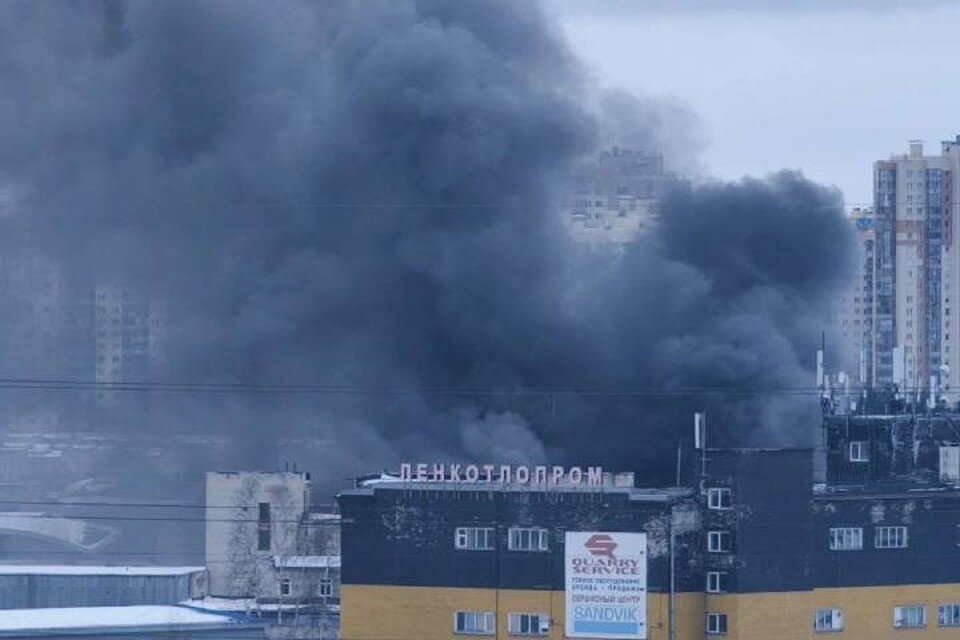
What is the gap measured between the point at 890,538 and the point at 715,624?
2.02 metres

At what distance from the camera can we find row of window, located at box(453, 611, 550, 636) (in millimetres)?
20188

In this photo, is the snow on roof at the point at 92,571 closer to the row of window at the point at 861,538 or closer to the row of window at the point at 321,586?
the row of window at the point at 321,586

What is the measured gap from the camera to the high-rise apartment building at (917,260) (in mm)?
45156

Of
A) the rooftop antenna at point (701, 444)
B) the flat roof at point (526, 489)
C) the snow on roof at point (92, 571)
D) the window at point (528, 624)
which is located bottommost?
the window at point (528, 624)

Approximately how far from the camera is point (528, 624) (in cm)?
2020

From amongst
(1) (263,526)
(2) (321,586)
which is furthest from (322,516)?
(2) (321,586)

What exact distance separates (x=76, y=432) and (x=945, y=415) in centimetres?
1737

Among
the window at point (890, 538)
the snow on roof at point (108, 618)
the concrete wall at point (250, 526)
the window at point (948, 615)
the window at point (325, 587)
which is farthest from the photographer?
the concrete wall at point (250, 526)

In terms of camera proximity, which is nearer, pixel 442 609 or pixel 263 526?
pixel 442 609

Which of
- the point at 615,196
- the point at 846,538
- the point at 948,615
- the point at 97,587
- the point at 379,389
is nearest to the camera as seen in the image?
the point at 846,538

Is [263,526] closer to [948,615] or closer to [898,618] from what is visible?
[898,618]

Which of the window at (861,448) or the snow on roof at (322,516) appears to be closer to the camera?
the window at (861,448)

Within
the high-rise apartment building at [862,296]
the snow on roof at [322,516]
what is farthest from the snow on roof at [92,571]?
the high-rise apartment building at [862,296]

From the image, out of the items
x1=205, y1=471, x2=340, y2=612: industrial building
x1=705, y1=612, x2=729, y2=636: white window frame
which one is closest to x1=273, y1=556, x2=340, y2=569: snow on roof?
x1=205, y1=471, x2=340, y2=612: industrial building
